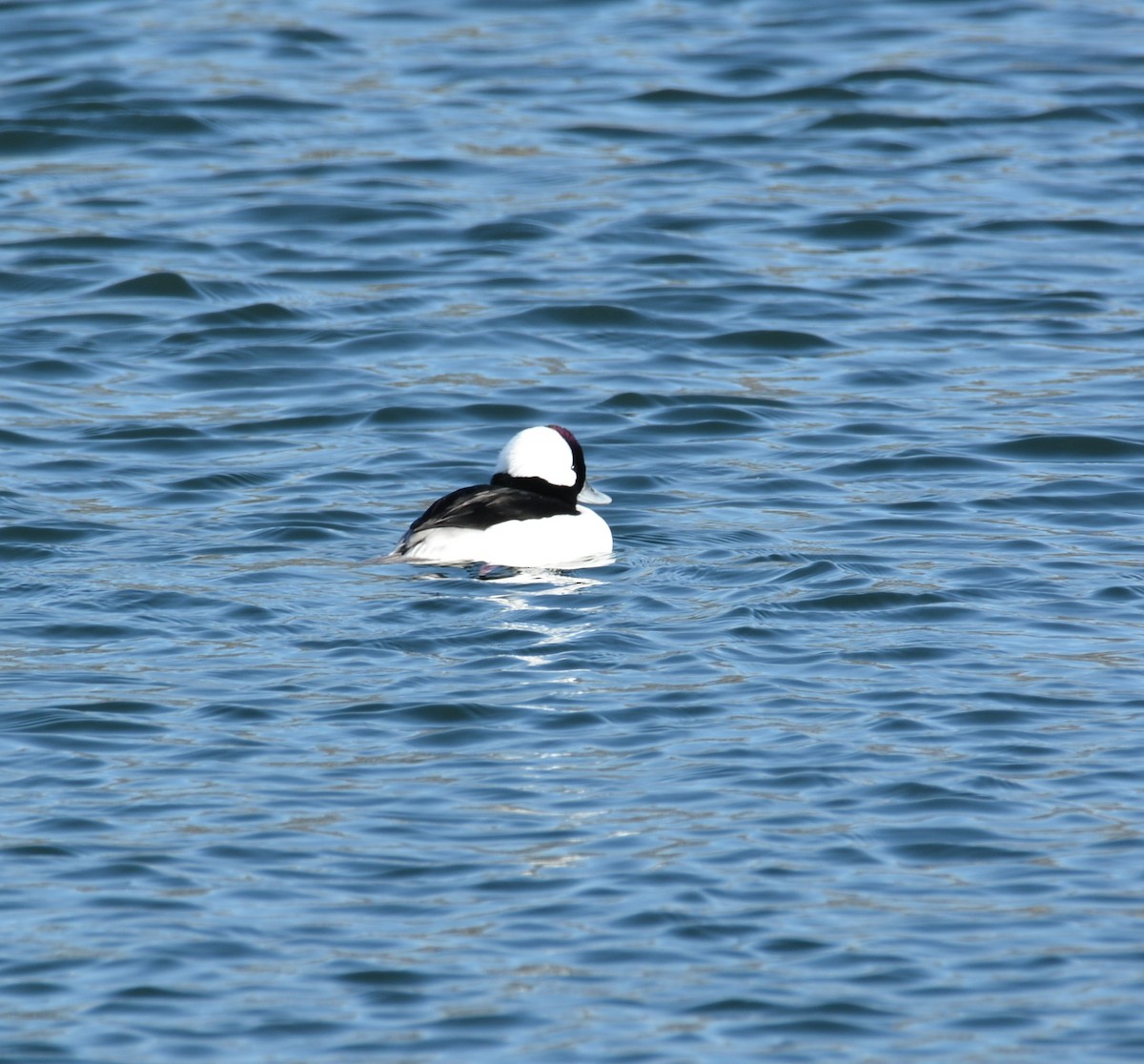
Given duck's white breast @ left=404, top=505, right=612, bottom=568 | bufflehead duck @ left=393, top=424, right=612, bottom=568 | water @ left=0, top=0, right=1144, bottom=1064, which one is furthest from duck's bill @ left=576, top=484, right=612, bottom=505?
duck's white breast @ left=404, top=505, right=612, bottom=568

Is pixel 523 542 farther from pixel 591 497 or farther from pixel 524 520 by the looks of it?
pixel 591 497

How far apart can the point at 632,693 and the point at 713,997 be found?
8.13ft

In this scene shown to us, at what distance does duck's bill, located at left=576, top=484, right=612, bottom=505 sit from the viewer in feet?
35.7

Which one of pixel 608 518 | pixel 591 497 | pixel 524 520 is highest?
pixel 524 520

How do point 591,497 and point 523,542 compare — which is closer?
point 523,542

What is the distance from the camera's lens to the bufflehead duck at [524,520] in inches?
389

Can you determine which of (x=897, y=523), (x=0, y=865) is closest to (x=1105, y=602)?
(x=897, y=523)

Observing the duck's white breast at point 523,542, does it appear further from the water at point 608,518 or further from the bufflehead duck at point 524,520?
the water at point 608,518

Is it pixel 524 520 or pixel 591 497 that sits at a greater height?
pixel 524 520

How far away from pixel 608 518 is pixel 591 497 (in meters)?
0.14

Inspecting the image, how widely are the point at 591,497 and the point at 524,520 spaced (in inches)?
36.0

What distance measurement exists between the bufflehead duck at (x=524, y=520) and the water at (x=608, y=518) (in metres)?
0.15

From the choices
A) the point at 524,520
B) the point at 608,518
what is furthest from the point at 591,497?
the point at 524,520

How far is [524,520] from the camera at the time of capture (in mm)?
10125
